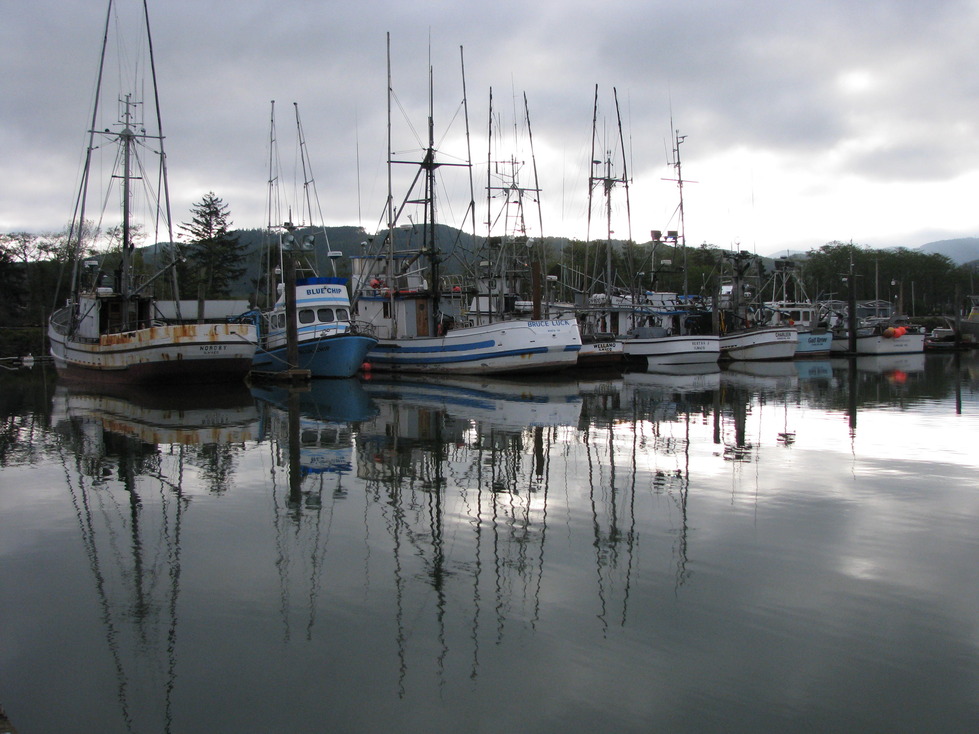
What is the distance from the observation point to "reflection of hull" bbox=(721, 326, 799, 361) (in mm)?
38000

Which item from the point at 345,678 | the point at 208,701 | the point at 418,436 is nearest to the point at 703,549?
the point at 345,678

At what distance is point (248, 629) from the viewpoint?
18.5ft

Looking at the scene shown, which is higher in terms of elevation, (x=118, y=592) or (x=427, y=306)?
(x=427, y=306)

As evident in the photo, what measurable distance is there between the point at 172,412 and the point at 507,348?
12316mm

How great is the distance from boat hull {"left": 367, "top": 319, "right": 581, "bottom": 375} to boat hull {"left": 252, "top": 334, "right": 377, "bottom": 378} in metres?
2.72

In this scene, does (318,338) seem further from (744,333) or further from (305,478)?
(744,333)

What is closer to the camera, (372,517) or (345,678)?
(345,678)

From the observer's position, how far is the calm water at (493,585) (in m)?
4.64

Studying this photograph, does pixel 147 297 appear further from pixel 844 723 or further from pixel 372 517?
pixel 844 723

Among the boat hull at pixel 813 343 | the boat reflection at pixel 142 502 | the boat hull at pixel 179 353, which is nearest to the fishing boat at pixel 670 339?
the boat hull at pixel 813 343

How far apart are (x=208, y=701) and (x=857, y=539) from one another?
5.77 m

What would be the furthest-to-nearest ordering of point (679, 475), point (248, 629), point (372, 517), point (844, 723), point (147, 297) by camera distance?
1. point (147, 297)
2. point (679, 475)
3. point (372, 517)
4. point (248, 629)
5. point (844, 723)

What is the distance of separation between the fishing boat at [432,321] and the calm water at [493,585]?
14497mm

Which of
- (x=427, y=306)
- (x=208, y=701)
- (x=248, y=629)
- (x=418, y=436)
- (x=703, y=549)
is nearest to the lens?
(x=208, y=701)
